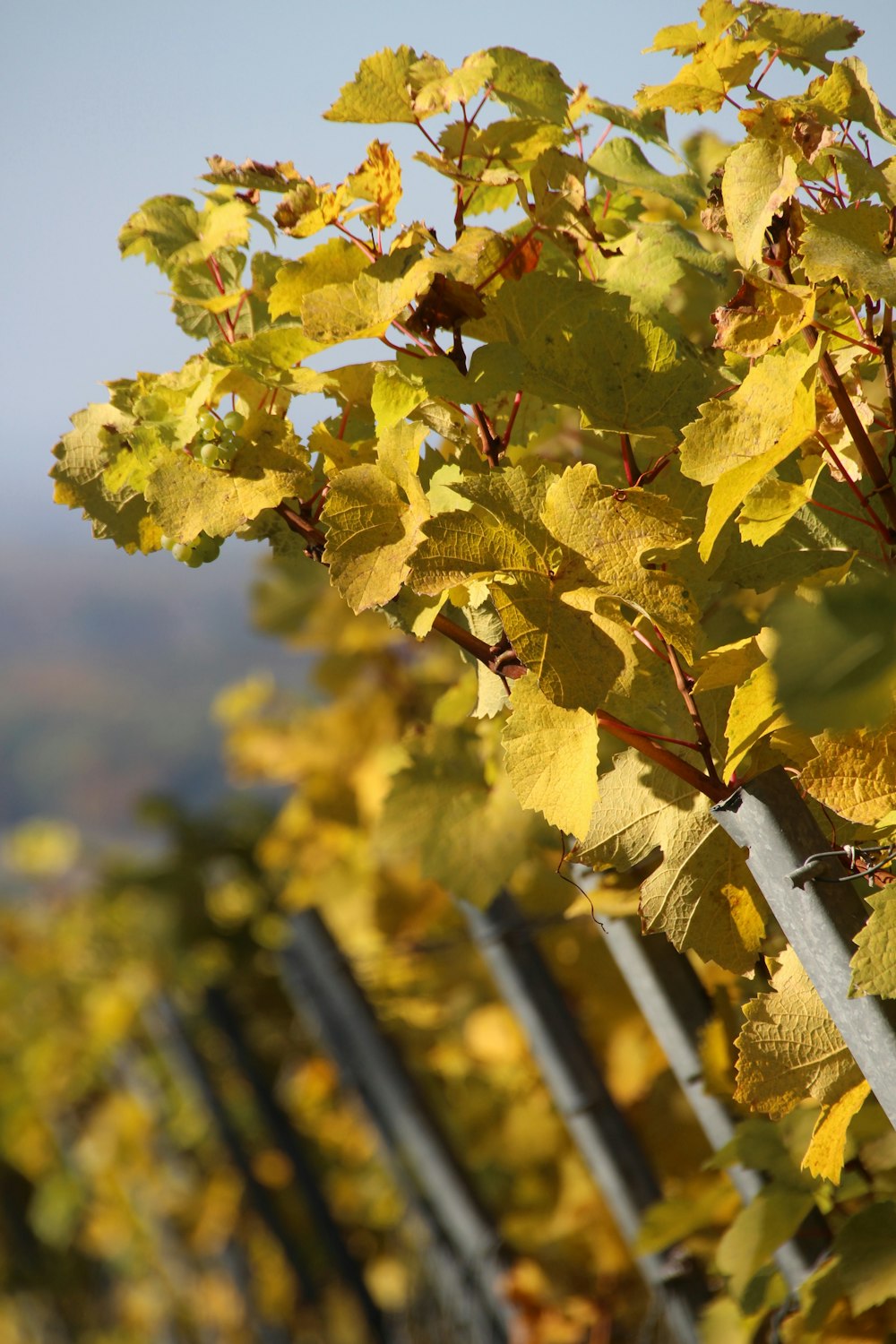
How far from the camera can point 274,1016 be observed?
2758 mm

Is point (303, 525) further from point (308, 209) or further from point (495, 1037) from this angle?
point (495, 1037)

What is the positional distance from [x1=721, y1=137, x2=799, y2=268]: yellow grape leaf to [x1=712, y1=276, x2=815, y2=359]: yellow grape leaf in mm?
12

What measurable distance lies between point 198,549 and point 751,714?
0.78 feet

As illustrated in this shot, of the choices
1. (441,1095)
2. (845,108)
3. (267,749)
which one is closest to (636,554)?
(845,108)

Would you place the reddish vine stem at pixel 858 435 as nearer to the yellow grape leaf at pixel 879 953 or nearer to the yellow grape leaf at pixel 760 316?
→ the yellow grape leaf at pixel 760 316

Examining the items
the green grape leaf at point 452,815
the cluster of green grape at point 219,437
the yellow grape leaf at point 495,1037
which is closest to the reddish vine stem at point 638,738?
the cluster of green grape at point 219,437

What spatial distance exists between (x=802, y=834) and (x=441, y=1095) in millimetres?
1898

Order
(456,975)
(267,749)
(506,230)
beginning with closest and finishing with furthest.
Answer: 1. (506,230)
2. (456,975)
3. (267,749)

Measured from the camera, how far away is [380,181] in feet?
1.52

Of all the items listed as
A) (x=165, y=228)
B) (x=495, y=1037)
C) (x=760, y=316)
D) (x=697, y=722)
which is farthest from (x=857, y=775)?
(x=495, y=1037)

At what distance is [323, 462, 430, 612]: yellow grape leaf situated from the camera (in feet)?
1.40

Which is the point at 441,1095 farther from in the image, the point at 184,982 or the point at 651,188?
the point at 651,188

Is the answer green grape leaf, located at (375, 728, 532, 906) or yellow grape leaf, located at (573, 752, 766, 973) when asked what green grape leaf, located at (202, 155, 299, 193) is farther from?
green grape leaf, located at (375, 728, 532, 906)

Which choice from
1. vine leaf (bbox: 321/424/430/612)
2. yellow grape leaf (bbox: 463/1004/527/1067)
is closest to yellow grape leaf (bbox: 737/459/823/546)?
vine leaf (bbox: 321/424/430/612)
